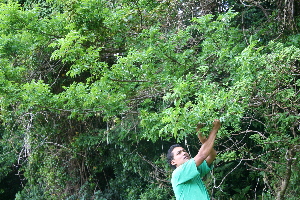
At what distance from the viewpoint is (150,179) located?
674cm

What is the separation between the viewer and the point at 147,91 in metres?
4.89

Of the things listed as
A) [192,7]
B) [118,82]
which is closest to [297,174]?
[118,82]

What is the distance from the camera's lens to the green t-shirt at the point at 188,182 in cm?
260

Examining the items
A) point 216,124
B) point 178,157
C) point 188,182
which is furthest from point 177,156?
point 216,124

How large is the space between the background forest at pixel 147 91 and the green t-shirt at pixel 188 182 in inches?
9.5

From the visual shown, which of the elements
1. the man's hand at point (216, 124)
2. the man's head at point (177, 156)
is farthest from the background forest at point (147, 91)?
the man's head at point (177, 156)

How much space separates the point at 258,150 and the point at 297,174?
5.81 feet

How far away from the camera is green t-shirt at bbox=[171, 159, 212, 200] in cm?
260

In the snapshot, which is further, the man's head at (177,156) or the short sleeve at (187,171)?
the man's head at (177,156)

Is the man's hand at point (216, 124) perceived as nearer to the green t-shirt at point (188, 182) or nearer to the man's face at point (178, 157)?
the green t-shirt at point (188, 182)

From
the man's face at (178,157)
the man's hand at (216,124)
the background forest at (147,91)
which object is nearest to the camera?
the man's hand at (216,124)

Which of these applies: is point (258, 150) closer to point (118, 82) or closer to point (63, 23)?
point (118, 82)

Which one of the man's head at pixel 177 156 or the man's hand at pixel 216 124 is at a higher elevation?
the man's hand at pixel 216 124

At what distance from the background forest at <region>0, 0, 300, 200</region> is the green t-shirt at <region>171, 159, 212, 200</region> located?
9.5 inches
